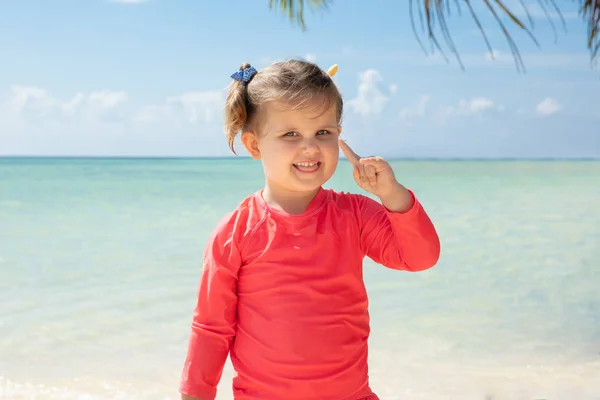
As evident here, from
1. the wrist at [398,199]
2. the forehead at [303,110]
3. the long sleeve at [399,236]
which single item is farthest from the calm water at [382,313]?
the forehead at [303,110]

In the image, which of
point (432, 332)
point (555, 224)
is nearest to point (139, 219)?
point (555, 224)

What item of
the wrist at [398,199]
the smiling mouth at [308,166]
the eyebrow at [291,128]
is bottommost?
the wrist at [398,199]

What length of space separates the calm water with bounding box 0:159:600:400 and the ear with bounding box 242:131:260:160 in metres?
1.76

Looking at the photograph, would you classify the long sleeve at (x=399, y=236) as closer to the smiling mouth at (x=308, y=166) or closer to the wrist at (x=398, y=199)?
the wrist at (x=398, y=199)

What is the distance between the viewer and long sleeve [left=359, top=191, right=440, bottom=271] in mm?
1706

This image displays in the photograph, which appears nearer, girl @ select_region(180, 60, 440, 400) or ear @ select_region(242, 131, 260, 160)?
girl @ select_region(180, 60, 440, 400)

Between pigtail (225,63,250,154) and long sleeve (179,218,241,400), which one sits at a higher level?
pigtail (225,63,250,154)

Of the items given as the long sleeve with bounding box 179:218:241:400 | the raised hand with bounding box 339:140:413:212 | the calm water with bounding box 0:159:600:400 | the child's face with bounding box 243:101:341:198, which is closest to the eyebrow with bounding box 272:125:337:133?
the child's face with bounding box 243:101:341:198

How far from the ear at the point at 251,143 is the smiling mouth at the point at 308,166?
0.14 meters

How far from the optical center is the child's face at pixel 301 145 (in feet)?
5.70

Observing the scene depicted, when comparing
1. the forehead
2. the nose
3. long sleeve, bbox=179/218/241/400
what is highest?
the forehead

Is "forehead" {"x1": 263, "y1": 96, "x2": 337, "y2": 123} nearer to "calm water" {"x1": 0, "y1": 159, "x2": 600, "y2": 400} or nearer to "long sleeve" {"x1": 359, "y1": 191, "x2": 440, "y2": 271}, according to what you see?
"long sleeve" {"x1": 359, "y1": 191, "x2": 440, "y2": 271}

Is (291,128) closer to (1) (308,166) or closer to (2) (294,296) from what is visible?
(1) (308,166)

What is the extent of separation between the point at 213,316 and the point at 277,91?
521 millimetres
